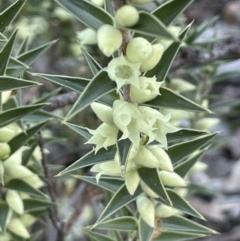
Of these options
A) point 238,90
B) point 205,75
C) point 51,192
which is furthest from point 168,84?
point 238,90

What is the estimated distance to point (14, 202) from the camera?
0.87 meters

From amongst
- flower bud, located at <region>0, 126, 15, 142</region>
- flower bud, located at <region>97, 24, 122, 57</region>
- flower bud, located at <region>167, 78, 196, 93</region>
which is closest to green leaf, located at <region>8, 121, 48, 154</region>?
flower bud, located at <region>0, 126, 15, 142</region>

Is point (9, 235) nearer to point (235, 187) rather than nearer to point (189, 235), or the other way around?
point (189, 235)

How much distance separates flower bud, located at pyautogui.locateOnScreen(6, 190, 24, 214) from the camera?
0.86 m

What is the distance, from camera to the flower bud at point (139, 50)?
544 millimetres

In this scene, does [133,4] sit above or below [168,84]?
above

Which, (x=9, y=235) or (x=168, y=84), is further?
(x=168, y=84)

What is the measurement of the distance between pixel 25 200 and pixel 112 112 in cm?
35

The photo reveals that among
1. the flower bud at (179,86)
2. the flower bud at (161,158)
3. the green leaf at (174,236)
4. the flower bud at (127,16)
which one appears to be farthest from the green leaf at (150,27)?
the flower bud at (179,86)

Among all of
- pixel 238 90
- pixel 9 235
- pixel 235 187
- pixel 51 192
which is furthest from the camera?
pixel 238 90

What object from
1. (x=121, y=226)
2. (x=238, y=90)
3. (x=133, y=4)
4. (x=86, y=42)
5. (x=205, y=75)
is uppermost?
(x=133, y=4)

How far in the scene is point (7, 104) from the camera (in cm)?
91

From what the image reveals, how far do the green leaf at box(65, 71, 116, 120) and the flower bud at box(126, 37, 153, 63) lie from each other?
0.05 metres

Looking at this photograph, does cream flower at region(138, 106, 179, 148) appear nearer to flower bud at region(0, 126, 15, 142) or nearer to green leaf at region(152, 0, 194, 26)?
green leaf at region(152, 0, 194, 26)
